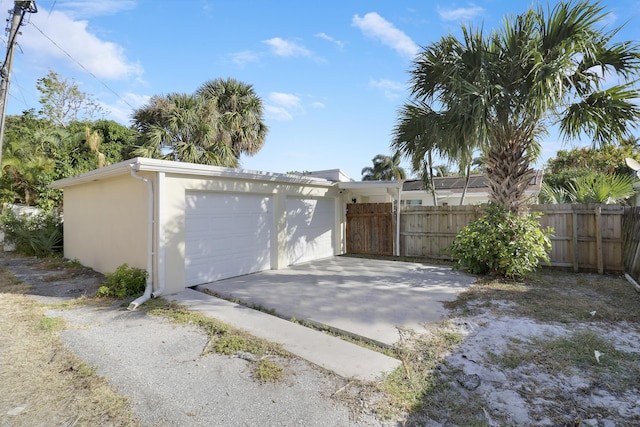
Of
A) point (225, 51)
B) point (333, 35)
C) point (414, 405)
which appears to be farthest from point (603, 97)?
point (225, 51)

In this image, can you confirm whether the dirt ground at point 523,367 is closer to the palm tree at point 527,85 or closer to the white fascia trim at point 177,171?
the white fascia trim at point 177,171

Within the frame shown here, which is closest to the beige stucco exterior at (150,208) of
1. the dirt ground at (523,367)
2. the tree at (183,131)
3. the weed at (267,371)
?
the dirt ground at (523,367)

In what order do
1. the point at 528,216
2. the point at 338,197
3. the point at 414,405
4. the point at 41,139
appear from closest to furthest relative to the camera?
the point at 414,405
the point at 528,216
the point at 338,197
the point at 41,139

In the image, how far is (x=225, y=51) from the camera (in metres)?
9.78

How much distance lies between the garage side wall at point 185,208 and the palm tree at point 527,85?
13.2ft

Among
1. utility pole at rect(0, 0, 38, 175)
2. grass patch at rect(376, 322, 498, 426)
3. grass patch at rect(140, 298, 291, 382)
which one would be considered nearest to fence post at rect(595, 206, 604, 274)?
grass patch at rect(376, 322, 498, 426)

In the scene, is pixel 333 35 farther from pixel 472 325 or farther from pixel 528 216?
pixel 472 325

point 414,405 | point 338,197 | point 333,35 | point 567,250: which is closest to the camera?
point 414,405

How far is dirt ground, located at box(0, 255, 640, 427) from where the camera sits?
2562mm

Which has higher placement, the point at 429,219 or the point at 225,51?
the point at 225,51

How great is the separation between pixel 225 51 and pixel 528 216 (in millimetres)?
9244

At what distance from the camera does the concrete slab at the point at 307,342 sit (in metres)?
3.30

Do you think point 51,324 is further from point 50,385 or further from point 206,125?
point 206,125

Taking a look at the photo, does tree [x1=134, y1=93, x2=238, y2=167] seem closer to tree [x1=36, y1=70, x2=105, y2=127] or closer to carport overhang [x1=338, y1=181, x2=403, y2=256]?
carport overhang [x1=338, y1=181, x2=403, y2=256]
